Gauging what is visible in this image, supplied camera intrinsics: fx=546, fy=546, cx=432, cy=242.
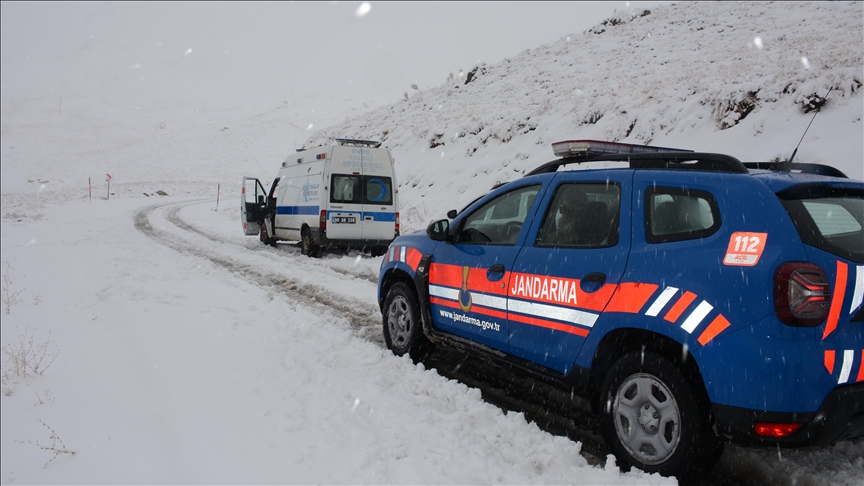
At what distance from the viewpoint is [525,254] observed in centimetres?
394

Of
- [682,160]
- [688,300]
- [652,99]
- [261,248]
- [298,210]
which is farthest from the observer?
[652,99]

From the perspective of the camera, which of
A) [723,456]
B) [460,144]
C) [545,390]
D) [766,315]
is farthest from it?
[460,144]

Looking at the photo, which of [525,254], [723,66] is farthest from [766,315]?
[723,66]

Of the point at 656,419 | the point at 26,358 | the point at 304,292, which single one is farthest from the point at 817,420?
the point at 26,358

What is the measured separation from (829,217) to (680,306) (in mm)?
905

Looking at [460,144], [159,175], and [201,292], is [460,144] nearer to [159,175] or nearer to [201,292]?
[201,292]

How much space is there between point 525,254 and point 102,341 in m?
5.09

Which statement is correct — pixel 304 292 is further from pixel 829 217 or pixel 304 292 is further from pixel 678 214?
pixel 829 217

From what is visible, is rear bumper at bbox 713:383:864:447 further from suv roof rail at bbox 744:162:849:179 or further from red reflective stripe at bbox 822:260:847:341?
suv roof rail at bbox 744:162:849:179

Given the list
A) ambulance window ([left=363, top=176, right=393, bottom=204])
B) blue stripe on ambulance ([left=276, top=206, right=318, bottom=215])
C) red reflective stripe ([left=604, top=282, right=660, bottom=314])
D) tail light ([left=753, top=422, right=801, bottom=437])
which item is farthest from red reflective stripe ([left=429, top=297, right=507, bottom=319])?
blue stripe on ambulance ([left=276, top=206, right=318, bottom=215])

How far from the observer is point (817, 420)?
101 inches

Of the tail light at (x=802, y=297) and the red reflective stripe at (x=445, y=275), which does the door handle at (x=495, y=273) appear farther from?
the tail light at (x=802, y=297)

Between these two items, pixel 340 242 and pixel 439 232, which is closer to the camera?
pixel 439 232

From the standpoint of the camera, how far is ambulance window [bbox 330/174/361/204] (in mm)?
12328
